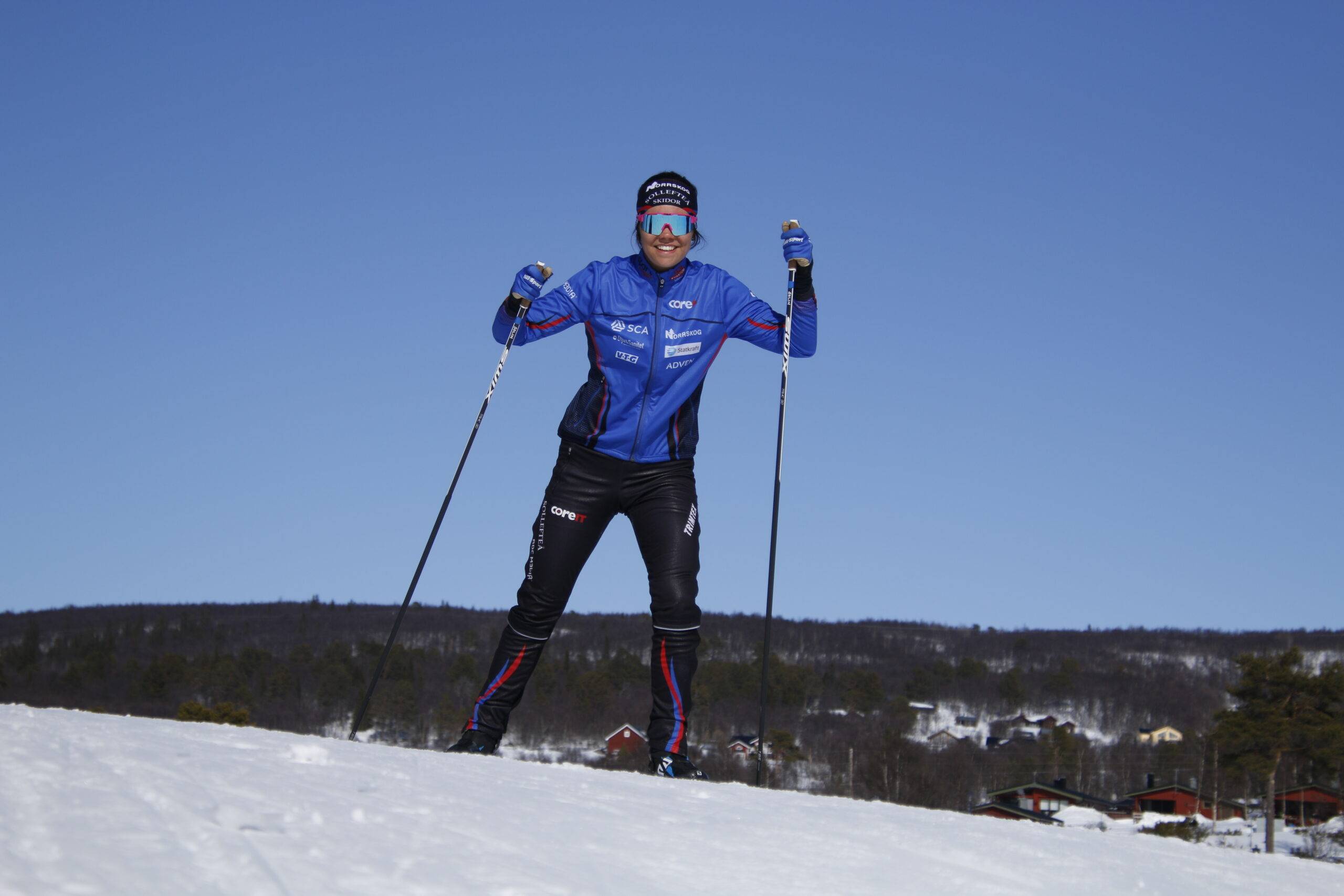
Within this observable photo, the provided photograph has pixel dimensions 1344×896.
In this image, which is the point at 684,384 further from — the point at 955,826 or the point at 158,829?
the point at 158,829

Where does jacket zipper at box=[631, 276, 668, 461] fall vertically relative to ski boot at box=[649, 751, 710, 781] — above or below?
above

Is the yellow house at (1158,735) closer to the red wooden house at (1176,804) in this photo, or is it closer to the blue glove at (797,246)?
the red wooden house at (1176,804)

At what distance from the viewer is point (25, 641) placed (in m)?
149

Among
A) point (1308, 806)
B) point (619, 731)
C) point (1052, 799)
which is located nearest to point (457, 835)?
point (1052, 799)

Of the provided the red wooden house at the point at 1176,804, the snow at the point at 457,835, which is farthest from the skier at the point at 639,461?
the red wooden house at the point at 1176,804

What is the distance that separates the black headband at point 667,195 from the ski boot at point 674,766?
241 cm

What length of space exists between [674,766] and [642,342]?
177 cm

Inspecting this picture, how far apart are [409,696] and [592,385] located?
319 ft

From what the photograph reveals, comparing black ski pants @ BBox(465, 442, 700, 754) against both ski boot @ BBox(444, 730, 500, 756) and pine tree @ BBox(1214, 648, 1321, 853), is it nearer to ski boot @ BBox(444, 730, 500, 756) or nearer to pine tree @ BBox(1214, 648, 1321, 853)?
ski boot @ BBox(444, 730, 500, 756)

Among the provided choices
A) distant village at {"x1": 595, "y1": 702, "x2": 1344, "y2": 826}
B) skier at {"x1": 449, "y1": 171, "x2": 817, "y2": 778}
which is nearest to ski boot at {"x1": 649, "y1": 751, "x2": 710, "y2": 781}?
skier at {"x1": 449, "y1": 171, "x2": 817, "y2": 778}

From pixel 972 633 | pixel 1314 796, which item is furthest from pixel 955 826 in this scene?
pixel 972 633

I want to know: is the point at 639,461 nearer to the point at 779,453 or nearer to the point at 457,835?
the point at 779,453

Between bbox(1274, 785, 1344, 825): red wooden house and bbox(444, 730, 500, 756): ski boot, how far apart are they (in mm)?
63146

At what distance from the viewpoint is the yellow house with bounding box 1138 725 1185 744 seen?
112m
